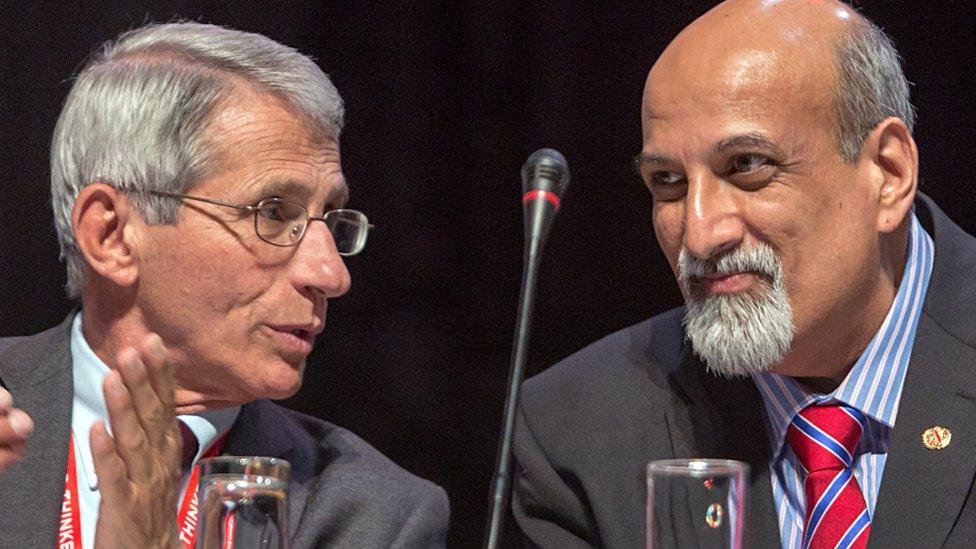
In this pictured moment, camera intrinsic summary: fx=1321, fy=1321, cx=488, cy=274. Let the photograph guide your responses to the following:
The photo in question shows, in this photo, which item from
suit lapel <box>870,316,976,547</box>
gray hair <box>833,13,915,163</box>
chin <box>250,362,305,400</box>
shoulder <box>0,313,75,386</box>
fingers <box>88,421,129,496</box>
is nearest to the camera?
fingers <box>88,421,129,496</box>

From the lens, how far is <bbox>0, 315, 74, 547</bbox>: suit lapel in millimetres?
2490

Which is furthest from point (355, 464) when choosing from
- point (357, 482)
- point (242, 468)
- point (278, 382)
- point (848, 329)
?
point (242, 468)

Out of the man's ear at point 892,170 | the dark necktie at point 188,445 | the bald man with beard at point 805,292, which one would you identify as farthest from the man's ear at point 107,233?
the man's ear at point 892,170

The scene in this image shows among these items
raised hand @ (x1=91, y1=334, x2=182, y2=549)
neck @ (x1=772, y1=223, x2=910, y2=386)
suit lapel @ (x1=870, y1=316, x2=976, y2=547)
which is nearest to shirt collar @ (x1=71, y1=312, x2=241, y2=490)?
raised hand @ (x1=91, y1=334, x2=182, y2=549)

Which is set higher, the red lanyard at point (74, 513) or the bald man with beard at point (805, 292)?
the bald man with beard at point (805, 292)

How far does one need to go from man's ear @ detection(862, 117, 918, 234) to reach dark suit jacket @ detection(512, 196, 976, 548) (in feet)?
0.65

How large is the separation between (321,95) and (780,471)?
123 centimetres

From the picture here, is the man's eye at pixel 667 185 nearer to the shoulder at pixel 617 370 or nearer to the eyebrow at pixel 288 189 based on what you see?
the shoulder at pixel 617 370

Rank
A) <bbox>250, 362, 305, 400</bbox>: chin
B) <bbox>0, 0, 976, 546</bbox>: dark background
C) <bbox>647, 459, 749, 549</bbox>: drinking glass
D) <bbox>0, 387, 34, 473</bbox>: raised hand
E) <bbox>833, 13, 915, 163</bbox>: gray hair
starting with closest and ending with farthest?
<bbox>647, 459, 749, 549</bbox>: drinking glass < <bbox>0, 387, 34, 473</bbox>: raised hand < <bbox>833, 13, 915, 163</bbox>: gray hair < <bbox>250, 362, 305, 400</bbox>: chin < <bbox>0, 0, 976, 546</bbox>: dark background

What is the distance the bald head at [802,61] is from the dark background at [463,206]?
3.80ft

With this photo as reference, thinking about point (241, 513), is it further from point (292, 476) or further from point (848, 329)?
point (848, 329)

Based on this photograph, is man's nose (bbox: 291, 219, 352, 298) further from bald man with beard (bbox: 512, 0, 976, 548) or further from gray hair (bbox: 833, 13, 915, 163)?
gray hair (bbox: 833, 13, 915, 163)

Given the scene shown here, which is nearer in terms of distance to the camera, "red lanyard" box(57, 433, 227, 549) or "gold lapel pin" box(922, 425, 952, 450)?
"gold lapel pin" box(922, 425, 952, 450)

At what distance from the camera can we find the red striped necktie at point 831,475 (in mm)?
2430
